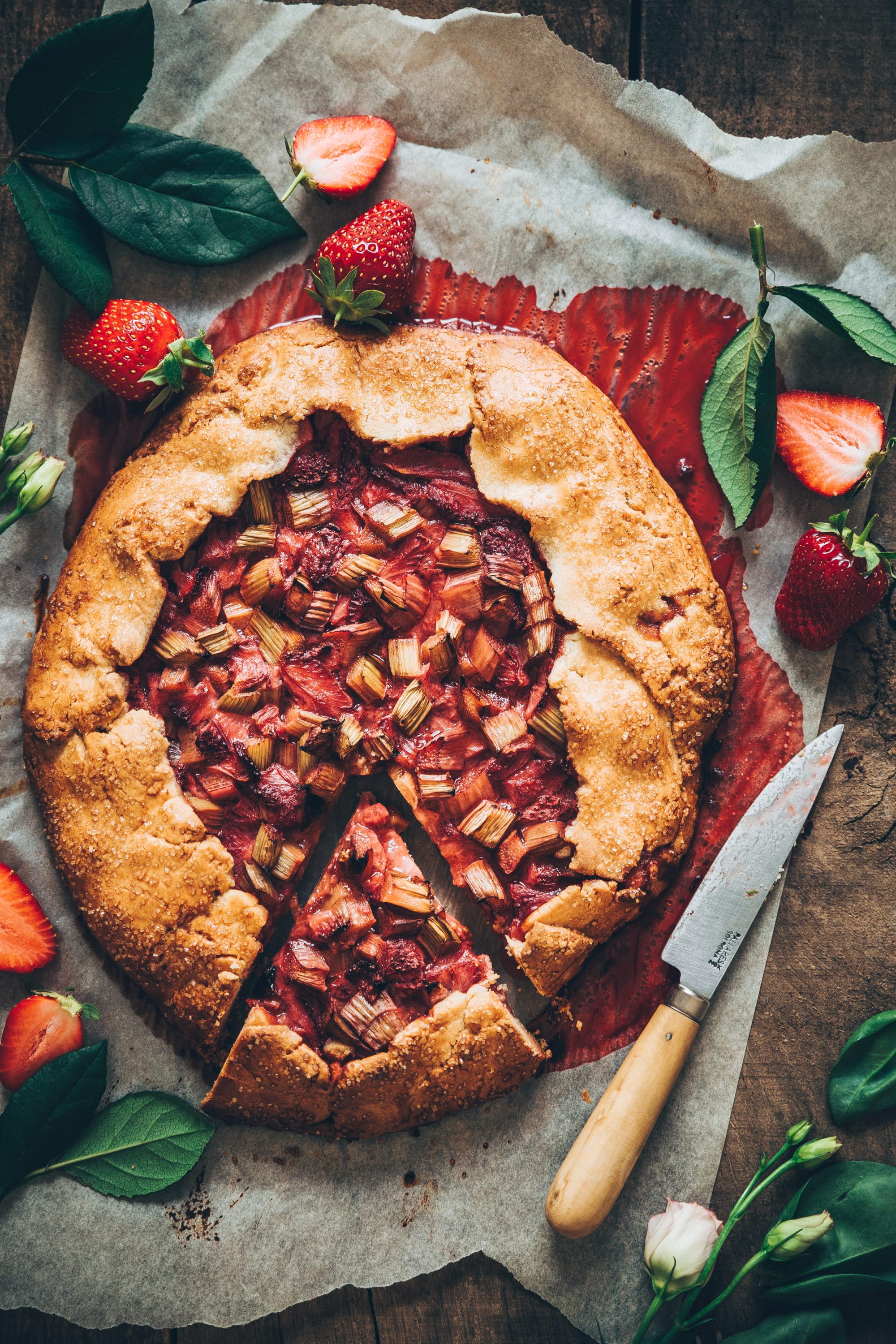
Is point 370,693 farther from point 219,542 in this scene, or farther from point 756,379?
point 756,379

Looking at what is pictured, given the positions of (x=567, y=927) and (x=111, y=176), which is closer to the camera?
(x=567, y=927)

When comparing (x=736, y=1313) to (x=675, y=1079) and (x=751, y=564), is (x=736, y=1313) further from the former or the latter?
(x=751, y=564)

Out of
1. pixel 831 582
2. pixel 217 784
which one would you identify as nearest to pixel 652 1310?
pixel 217 784

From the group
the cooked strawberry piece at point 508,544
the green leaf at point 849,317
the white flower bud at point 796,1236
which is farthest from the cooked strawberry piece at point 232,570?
the white flower bud at point 796,1236

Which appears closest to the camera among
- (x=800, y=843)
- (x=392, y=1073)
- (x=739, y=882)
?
(x=392, y=1073)

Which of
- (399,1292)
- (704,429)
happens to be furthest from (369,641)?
(399,1292)

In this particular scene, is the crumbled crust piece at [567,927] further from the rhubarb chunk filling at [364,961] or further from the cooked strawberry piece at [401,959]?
the cooked strawberry piece at [401,959]

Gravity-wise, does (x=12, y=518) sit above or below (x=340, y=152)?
below
